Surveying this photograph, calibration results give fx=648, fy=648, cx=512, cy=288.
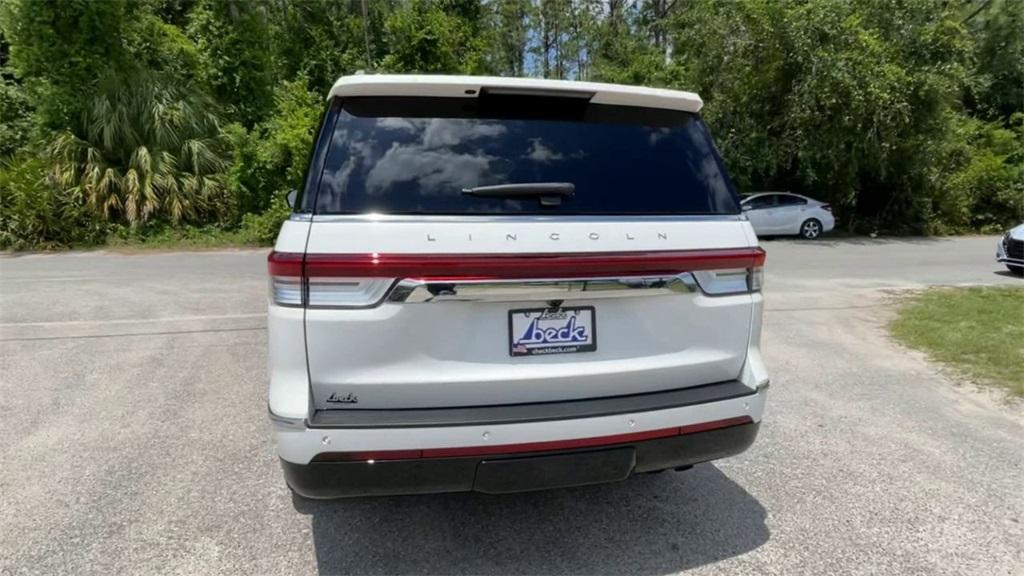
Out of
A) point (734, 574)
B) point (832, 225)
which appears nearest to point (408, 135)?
point (734, 574)

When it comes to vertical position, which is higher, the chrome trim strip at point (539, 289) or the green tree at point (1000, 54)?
A: the green tree at point (1000, 54)

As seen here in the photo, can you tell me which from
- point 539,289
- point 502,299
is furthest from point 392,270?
point 539,289

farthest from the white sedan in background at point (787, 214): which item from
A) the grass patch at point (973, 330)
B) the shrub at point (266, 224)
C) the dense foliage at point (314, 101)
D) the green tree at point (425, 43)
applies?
the shrub at point (266, 224)

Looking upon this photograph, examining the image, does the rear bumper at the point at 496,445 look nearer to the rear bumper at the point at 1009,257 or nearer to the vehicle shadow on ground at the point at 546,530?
the vehicle shadow on ground at the point at 546,530

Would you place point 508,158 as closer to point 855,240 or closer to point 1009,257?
point 1009,257

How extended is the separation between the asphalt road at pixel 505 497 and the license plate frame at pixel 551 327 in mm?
982

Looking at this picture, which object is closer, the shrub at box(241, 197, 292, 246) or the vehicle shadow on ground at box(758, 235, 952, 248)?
the shrub at box(241, 197, 292, 246)

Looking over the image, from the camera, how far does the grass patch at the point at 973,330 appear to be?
5.52m

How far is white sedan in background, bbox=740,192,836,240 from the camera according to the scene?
59.3 feet

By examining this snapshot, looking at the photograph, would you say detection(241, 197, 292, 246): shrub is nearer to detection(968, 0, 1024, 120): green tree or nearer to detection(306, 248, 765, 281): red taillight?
detection(306, 248, 765, 281): red taillight

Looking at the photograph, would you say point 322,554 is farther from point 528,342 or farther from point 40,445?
point 40,445

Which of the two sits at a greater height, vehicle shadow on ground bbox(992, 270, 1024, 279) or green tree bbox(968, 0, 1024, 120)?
green tree bbox(968, 0, 1024, 120)

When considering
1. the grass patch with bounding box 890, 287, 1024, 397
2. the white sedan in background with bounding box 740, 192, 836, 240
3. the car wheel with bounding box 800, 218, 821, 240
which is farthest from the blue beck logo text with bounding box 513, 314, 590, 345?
the car wheel with bounding box 800, 218, 821, 240

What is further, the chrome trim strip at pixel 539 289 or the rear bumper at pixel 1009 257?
the rear bumper at pixel 1009 257
